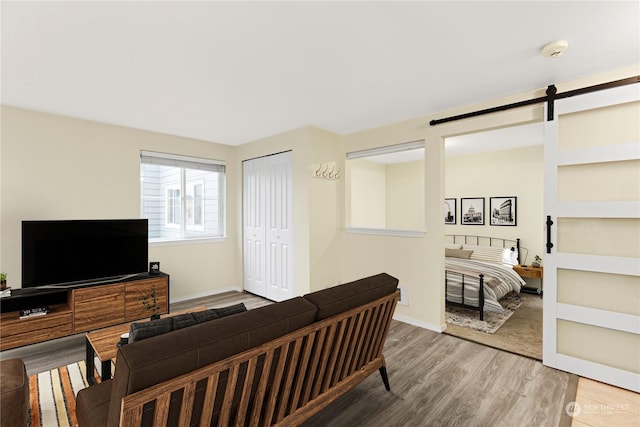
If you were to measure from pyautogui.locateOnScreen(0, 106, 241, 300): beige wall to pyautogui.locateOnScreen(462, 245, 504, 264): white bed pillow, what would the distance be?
4.52 metres

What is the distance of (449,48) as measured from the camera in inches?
79.0

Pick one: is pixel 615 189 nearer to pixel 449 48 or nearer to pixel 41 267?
pixel 449 48

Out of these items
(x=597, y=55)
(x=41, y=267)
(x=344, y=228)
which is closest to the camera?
(x=597, y=55)

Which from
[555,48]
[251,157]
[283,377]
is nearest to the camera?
[283,377]

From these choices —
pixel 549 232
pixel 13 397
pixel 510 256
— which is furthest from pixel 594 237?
pixel 13 397

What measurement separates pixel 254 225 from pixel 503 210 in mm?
4425

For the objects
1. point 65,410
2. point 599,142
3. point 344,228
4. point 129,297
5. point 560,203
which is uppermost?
point 599,142

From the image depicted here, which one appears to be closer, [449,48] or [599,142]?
[449,48]

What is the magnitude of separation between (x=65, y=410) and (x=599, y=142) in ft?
14.5

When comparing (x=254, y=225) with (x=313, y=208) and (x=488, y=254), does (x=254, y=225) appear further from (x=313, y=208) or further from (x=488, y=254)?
(x=488, y=254)

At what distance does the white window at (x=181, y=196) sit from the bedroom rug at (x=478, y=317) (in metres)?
3.72

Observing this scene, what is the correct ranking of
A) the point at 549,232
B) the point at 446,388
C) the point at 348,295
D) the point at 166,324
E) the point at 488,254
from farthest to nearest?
the point at 488,254, the point at 549,232, the point at 446,388, the point at 348,295, the point at 166,324

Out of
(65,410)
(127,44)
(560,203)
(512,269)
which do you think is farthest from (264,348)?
(512,269)

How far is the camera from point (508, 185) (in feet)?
17.0
